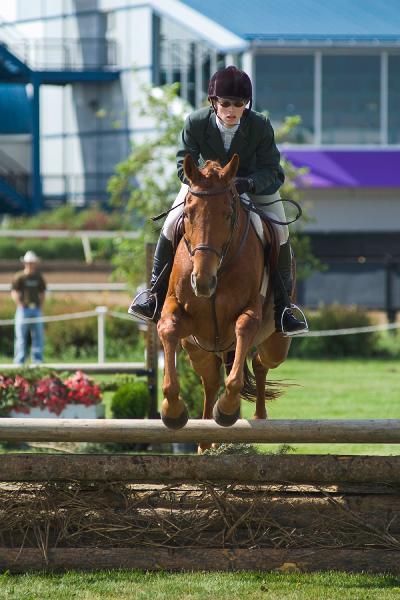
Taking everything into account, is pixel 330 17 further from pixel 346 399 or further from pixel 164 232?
pixel 164 232

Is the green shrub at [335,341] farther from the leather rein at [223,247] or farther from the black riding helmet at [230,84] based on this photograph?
the black riding helmet at [230,84]

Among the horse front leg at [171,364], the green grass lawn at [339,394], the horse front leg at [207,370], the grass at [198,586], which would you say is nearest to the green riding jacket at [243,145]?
the horse front leg at [171,364]

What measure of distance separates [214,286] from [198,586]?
156cm

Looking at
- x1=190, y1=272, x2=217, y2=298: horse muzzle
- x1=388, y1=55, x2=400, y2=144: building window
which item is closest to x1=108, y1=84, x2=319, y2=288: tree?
x1=388, y1=55, x2=400, y2=144: building window

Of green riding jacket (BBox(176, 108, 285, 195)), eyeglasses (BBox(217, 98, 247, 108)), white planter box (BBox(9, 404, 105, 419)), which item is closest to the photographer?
eyeglasses (BBox(217, 98, 247, 108))

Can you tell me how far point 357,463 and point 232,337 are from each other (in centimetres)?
105

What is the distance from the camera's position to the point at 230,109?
7098 mm

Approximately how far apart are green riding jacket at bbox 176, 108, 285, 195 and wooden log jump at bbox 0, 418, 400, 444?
1.59m

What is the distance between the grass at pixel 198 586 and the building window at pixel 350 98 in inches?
901

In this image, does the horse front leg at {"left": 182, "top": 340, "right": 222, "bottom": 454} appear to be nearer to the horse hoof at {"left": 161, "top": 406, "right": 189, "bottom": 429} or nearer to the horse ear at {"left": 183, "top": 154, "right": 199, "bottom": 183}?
the horse hoof at {"left": 161, "top": 406, "right": 189, "bottom": 429}

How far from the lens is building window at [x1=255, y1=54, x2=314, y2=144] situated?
2808cm

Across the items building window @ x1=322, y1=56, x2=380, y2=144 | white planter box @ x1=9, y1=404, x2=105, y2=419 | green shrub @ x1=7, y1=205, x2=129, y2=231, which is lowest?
white planter box @ x1=9, y1=404, x2=105, y2=419

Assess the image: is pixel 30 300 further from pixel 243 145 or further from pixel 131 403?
pixel 243 145

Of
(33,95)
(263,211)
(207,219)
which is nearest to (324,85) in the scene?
(33,95)
